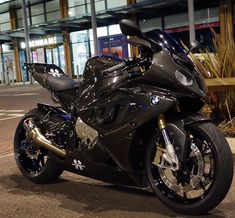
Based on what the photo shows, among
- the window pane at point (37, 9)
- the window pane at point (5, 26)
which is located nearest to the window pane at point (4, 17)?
the window pane at point (5, 26)

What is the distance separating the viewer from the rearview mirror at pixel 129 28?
3793 mm

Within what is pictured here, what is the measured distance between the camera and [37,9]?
36375mm

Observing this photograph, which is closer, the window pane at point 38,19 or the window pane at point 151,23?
the window pane at point 151,23

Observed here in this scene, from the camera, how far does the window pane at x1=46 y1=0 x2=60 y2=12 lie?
34750mm

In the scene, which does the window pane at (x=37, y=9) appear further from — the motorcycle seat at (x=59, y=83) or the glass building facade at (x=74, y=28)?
the motorcycle seat at (x=59, y=83)

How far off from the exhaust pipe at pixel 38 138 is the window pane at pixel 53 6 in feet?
99.5

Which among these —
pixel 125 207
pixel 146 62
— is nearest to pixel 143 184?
pixel 125 207

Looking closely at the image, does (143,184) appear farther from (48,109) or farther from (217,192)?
(48,109)

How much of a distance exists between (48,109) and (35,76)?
0.40m

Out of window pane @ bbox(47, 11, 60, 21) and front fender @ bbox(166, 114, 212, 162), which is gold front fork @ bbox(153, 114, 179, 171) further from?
window pane @ bbox(47, 11, 60, 21)

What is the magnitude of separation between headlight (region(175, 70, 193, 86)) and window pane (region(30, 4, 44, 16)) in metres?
33.5

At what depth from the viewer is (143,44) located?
3.90 metres

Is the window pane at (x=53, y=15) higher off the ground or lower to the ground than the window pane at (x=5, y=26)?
higher

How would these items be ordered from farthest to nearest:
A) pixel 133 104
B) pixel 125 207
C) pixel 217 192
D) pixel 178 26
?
pixel 178 26 → pixel 125 207 → pixel 133 104 → pixel 217 192
